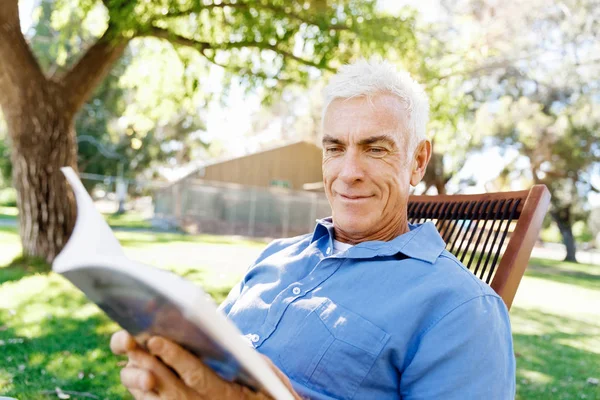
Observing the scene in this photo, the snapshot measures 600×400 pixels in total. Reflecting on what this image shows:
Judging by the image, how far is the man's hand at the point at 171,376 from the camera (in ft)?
3.03

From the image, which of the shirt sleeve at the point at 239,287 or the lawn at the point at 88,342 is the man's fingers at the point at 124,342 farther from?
the lawn at the point at 88,342

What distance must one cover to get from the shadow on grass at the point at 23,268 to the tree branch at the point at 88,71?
7.06 ft

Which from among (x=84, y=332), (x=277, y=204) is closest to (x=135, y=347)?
(x=84, y=332)

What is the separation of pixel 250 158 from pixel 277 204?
4.74 metres

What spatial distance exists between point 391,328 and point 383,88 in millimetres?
773

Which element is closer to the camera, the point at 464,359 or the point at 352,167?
the point at 464,359

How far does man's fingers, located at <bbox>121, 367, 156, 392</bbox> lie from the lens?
95cm

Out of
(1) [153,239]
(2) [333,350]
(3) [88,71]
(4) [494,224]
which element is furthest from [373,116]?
(1) [153,239]

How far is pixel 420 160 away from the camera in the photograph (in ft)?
6.30

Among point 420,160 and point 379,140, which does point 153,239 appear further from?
point 379,140

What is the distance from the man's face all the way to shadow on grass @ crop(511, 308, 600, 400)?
2.99 meters

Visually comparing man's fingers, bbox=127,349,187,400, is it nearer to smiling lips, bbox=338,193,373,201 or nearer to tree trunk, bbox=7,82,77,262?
smiling lips, bbox=338,193,373,201

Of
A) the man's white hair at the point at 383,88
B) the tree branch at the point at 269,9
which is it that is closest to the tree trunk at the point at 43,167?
the tree branch at the point at 269,9

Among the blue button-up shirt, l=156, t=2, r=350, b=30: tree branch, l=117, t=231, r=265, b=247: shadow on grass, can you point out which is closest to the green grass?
l=117, t=231, r=265, b=247: shadow on grass
